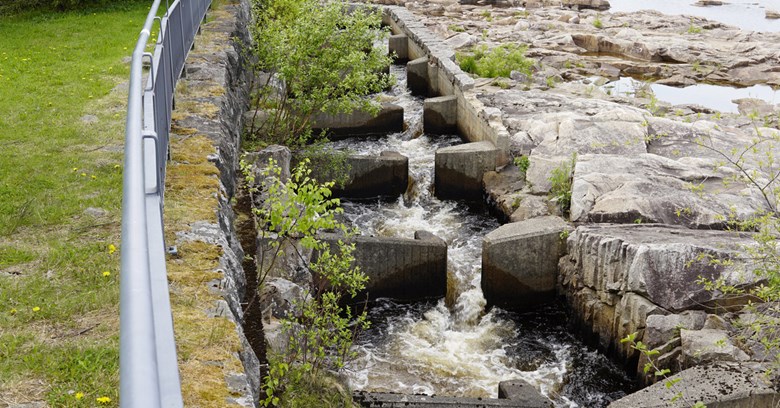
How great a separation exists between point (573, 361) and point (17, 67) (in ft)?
30.9

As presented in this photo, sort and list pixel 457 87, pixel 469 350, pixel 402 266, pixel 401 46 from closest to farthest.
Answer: pixel 469 350
pixel 402 266
pixel 457 87
pixel 401 46

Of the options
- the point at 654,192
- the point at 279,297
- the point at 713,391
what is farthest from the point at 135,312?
the point at 654,192

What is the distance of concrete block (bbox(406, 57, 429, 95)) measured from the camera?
20.5 m

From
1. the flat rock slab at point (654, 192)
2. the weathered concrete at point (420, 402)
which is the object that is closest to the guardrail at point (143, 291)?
the weathered concrete at point (420, 402)

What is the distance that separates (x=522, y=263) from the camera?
10.5 metres

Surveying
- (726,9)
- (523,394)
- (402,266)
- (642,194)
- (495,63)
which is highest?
(495,63)

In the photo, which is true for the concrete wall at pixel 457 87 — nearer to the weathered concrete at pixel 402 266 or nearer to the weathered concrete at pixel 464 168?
the weathered concrete at pixel 464 168

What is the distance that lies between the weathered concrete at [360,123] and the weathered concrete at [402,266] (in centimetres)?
679

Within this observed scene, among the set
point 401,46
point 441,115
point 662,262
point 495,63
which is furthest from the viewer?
point 401,46

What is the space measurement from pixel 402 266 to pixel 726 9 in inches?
1431

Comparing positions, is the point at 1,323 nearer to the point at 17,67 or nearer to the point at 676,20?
the point at 17,67

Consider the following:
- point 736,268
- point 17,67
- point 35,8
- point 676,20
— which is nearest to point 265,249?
point 736,268

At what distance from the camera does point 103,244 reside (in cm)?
600

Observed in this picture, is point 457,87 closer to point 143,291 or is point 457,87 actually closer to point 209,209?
point 209,209
